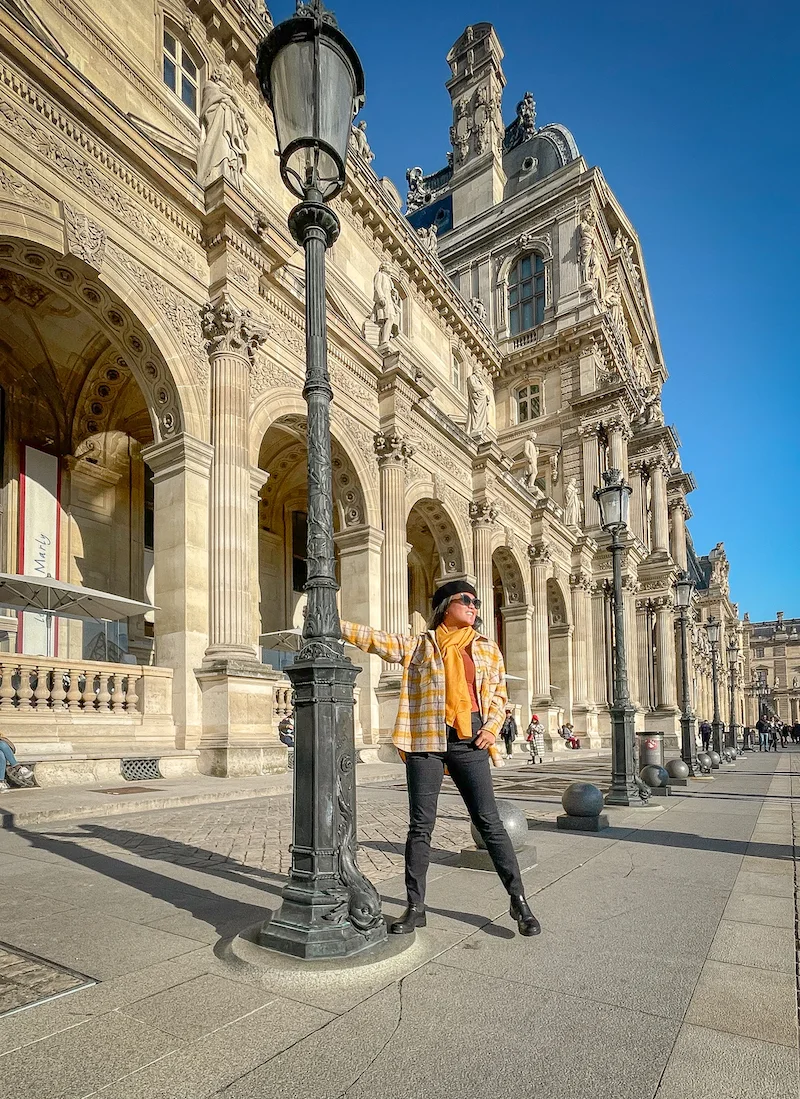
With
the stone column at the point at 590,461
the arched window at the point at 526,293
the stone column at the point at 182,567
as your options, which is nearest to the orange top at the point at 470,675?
the stone column at the point at 182,567

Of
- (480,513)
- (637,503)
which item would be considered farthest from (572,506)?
(480,513)

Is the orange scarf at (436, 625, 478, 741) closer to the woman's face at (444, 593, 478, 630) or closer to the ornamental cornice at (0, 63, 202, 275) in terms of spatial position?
the woman's face at (444, 593, 478, 630)

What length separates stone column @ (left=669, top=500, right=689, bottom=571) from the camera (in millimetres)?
50688

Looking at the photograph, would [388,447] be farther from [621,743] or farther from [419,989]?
[419,989]

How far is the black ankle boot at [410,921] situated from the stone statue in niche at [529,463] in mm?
29499

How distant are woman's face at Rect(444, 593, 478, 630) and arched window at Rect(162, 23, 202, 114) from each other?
63.9 feet

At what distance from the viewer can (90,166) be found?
12.8 meters

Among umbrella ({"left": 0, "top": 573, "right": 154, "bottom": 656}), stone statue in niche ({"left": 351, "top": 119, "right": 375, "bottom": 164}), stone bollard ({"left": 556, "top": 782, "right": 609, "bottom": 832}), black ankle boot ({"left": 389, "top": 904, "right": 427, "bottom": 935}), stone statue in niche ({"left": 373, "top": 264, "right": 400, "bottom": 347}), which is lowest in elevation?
stone bollard ({"left": 556, "top": 782, "right": 609, "bottom": 832})

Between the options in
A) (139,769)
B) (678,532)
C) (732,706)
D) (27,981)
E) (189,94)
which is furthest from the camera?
(678,532)

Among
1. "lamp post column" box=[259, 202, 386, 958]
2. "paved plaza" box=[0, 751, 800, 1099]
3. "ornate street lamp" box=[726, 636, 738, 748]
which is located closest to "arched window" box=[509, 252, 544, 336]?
"ornate street lamp" box=[726, 636, 738, 748]

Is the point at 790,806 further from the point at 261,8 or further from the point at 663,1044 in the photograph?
the point at 261,8

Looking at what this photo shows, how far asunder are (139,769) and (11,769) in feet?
7.38

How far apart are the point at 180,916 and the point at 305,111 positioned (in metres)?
4.68

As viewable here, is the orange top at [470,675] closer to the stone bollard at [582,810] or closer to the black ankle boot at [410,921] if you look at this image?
the black ankle boot at [410,921]
